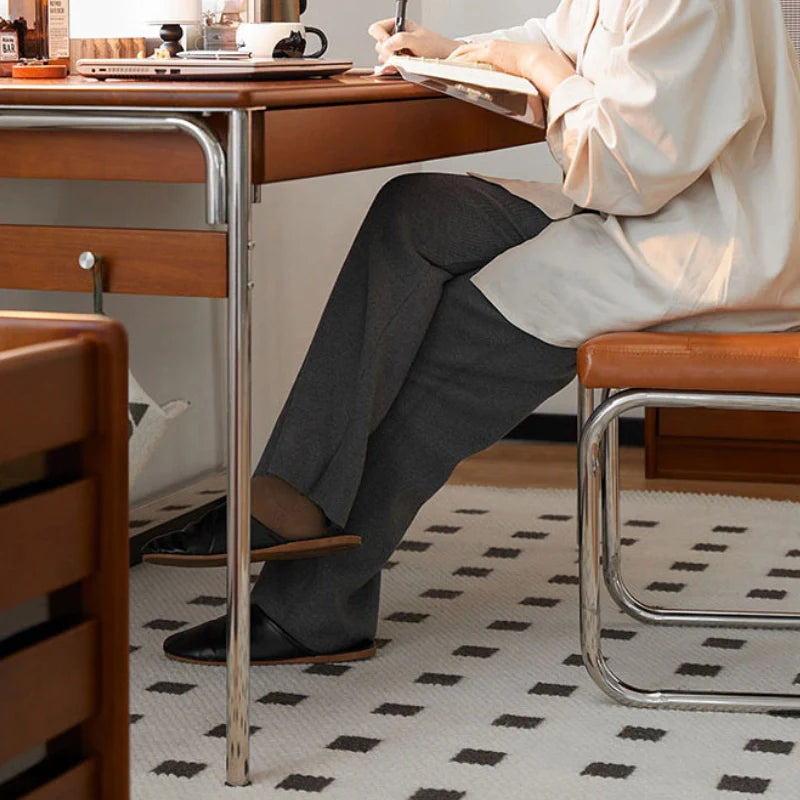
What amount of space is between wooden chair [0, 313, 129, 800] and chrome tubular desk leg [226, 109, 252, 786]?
801 millimetres

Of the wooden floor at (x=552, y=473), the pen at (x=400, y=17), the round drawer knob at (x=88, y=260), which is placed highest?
the pen at (x=400, y=17)

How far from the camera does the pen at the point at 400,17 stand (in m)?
2.16

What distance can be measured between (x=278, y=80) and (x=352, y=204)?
1.49 m

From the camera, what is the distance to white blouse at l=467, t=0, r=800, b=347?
1734 mm

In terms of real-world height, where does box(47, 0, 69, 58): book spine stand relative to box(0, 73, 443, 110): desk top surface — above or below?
above

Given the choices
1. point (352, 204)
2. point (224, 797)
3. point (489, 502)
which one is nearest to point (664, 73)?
point (224, 797)

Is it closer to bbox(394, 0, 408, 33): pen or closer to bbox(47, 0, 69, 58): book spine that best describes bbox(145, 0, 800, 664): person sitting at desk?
bbox(394, 0, 408, 33): pen

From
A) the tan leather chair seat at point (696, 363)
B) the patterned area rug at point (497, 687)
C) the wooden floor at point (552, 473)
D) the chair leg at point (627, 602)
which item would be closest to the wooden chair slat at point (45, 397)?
the patterned area rug at point (497, 687)

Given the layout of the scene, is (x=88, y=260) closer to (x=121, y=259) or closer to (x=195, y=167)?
(x=121, y=259)

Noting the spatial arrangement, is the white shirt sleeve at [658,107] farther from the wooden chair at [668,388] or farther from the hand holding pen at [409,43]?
the hand holding pen at [409,43]

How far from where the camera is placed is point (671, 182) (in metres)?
1.77

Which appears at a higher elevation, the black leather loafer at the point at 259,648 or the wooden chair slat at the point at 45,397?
the wooden chair slat at the point at 45,397

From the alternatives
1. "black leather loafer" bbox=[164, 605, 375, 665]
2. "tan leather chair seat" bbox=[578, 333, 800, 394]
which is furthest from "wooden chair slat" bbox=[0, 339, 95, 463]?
"black leather loafer" bbox=[164, 605, 375, 665]

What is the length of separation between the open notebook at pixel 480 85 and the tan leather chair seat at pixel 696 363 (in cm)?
31
